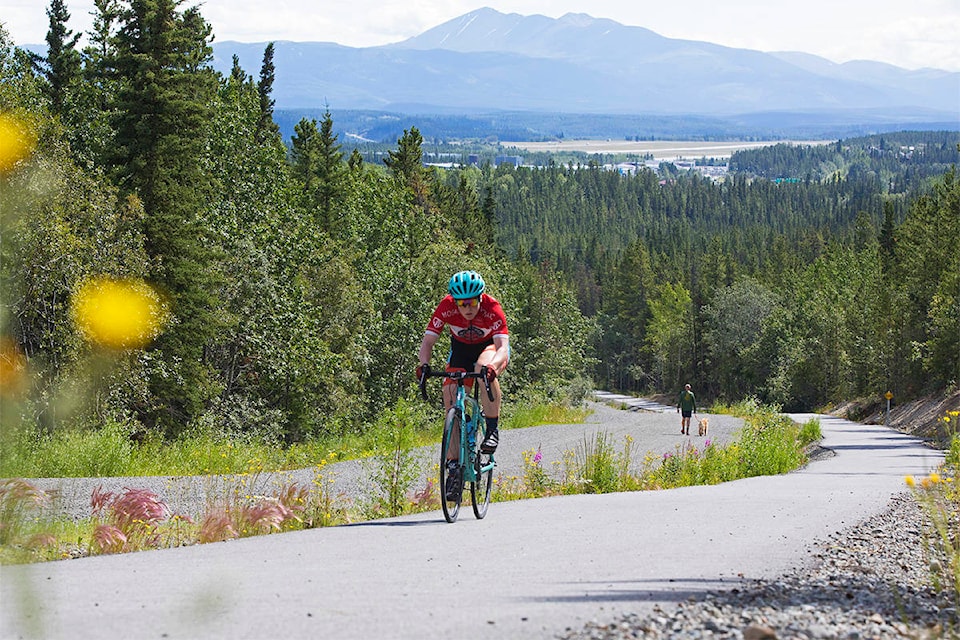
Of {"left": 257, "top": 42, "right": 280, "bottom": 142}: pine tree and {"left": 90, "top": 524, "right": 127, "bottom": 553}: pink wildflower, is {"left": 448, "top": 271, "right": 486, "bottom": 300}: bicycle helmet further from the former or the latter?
{"left": 257, "top": 42, "right": 280, "bottom": 142}: pine tree

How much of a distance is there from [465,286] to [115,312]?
1628cm

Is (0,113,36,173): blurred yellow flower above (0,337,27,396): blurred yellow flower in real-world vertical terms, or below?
above

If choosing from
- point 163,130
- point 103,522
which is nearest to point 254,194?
point 163,130

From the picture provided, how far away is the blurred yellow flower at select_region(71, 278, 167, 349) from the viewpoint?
76.6 ft

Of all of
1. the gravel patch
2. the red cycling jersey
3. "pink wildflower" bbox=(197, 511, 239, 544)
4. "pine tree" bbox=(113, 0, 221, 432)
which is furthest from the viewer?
"pine tree" bbox=(113, 0, 221, 432)

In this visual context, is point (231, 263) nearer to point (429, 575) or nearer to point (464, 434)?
point (464, 434)

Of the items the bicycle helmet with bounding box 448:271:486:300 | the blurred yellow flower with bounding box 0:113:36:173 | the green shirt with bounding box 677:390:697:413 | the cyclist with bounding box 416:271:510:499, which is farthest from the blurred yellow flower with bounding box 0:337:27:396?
the green shirt with bounding box 677:390:697:413

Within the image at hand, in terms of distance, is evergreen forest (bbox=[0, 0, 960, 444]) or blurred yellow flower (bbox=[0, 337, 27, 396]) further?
evergreen forest (bbox=[0, 0, 960, 444])

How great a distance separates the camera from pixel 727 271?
141m

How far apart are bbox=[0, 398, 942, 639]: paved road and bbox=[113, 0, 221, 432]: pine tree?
73.9 feet

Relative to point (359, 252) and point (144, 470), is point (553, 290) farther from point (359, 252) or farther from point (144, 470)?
point (144, 470)

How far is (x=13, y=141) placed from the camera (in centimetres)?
2375

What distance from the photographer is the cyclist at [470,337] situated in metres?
10.2

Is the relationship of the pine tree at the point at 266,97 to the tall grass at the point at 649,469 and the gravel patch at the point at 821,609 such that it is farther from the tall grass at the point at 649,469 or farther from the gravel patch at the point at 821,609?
the gravel patch at the point at 821,609
